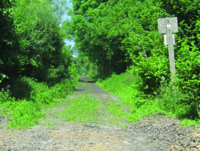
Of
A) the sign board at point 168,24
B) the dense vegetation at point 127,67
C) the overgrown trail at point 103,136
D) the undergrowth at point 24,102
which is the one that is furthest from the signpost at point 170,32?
the undergrowth at point 24,102

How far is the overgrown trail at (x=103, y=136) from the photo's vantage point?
5.33 m

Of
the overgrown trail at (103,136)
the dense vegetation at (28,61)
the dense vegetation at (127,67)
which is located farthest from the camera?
the dense vegetation at (28,61)

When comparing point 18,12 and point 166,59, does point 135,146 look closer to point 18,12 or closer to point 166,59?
point 166,59

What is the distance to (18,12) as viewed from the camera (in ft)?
42.0

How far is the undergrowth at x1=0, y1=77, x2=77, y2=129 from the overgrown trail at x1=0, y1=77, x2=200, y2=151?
0.63m

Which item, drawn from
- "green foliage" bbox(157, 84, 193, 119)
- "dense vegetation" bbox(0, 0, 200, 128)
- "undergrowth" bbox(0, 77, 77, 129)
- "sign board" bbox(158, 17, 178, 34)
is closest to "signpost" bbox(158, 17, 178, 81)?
"sign board" bbox(158, 17, 178, 34)

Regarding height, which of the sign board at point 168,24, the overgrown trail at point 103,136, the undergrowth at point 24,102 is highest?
the sign board at point 168,24

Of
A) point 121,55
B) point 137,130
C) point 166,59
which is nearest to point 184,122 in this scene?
point 137,130

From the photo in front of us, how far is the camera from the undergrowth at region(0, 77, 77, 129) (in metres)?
8.13

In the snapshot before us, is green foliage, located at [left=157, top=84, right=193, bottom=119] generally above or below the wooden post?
below

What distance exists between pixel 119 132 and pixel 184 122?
1749 mm

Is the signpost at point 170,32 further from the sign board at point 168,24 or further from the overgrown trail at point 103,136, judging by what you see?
the overgrown trail at point 103,136

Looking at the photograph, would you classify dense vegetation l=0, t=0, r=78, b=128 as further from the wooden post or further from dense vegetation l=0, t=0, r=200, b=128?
the wooden post

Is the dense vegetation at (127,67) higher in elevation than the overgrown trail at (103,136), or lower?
higher
